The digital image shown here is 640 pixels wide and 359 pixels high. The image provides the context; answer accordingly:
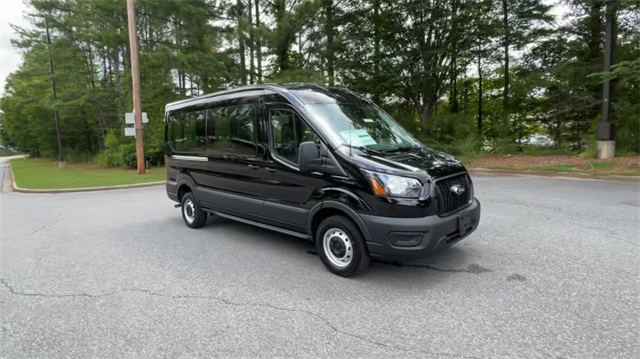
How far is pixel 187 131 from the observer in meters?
6.54

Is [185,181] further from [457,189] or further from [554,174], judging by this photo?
[554,174]

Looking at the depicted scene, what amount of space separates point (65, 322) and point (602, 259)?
5.61 meters

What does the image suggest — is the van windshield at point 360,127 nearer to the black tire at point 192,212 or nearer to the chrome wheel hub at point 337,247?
the chrome wheel hub at point 337,247

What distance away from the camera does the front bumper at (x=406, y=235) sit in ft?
11.9

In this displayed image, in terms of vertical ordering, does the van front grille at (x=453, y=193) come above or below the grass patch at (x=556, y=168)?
above

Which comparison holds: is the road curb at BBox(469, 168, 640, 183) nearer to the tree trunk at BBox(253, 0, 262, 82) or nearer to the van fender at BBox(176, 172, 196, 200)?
the van fender at BBox(176, 172, 196, 200)

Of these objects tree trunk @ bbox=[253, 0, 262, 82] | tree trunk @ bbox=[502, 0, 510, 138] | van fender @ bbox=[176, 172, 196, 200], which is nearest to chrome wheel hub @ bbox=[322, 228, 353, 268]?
van fender @ bbox=[176, 172, 196, 200]

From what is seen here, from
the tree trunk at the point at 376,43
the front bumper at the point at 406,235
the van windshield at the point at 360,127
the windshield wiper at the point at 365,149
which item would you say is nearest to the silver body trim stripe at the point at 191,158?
the van windshield at the point at 360,127

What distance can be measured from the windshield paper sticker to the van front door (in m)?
0.35

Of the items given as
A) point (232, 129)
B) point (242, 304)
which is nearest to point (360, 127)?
point (232, 129)

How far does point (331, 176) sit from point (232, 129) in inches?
81.4

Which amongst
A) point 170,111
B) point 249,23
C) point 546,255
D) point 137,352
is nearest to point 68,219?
point 170,111

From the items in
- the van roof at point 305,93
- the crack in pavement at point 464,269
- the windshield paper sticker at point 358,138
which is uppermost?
the van roof at point 305,93

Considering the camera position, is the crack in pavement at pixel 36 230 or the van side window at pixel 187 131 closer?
the van side window at pixel 187 131
